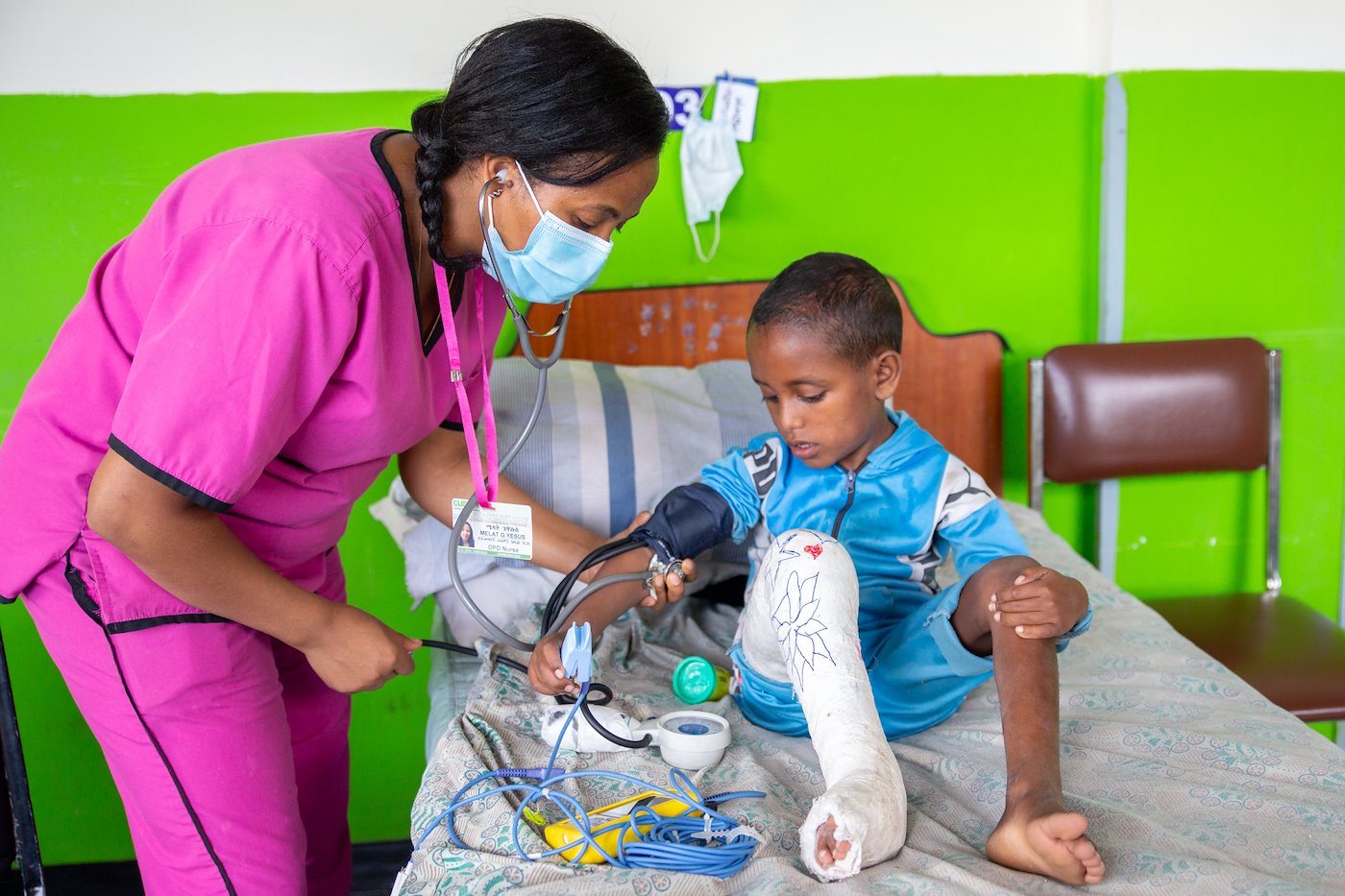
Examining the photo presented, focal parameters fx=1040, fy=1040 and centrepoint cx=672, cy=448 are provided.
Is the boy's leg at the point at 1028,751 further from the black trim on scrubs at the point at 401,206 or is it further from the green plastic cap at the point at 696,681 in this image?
the black trim on scrubs at the point at 401,206

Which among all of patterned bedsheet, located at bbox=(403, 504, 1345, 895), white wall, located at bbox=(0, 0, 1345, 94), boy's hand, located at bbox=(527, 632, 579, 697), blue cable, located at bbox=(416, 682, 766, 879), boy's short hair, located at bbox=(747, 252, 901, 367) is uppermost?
white wall, located at bbox=(0, 0, 1345, 94)

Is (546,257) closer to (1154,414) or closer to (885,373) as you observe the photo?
(885,373)

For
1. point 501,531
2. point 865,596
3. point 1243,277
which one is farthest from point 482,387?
point 1243,277

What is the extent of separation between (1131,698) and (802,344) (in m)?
Answer: 0.64

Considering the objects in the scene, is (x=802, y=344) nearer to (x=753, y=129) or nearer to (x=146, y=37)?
(x=753, y=129)

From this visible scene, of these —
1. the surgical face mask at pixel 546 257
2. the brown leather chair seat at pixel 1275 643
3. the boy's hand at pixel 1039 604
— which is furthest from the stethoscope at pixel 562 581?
the brown leather chair seat at pixel 1275 643

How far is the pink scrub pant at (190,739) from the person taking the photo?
108cm

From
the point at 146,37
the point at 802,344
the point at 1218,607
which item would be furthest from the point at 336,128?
the point at 1218,607

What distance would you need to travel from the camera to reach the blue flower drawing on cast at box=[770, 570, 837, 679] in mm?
1105

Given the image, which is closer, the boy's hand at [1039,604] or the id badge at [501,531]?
the boy's hand at [1039,604]

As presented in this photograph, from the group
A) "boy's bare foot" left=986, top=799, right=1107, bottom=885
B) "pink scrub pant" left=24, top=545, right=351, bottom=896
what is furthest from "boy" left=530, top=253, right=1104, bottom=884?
"pink scrub pant" left=24, top=545, right=351, bottom=896

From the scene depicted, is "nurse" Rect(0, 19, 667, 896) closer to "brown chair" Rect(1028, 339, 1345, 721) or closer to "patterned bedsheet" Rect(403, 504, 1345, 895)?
"patterned bedsheet" Rect(403, 504, 1345, 895)

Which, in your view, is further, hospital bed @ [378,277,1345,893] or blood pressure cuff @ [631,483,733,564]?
blood pressure cuff @ [631,483,733,564]

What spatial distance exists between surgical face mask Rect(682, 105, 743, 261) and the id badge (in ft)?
3.26
